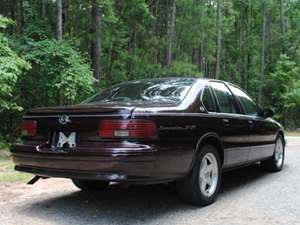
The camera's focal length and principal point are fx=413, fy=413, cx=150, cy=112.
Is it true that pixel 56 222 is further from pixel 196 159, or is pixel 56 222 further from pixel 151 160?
pixel 196 159

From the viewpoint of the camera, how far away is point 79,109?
4371 millimetres

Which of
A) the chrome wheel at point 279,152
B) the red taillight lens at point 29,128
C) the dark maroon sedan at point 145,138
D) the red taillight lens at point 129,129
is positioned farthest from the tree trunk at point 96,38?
the red taillight lens at point 129,129

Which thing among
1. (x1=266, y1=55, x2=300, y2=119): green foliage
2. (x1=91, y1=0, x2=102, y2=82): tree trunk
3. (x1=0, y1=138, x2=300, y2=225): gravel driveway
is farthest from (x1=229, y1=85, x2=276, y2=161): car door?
(x1=266, y1=55, x2=300, y2=119): green foliage

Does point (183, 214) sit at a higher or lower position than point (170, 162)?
lower

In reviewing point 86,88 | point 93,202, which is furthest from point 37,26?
point 93,202

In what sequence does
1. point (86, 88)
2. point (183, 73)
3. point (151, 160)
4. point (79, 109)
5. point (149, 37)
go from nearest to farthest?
point (151, 160) < point (79, 109) < point (86, 88) < point (183, 73) < point (149, 37)

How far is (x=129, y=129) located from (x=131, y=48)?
66.2 ft

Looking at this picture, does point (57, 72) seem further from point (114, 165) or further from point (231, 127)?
point (114, 165)

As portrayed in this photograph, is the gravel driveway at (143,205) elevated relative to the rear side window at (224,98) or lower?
lower

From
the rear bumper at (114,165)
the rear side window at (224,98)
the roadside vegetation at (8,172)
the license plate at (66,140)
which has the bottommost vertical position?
the roadside vegetation at (8,172)

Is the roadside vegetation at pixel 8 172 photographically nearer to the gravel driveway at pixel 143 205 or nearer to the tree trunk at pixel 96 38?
the gravel driveway at pixel 143 205

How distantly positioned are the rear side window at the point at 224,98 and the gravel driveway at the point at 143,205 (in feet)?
3.74

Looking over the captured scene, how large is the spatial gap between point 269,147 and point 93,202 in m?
3.28

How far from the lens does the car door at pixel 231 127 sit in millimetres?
5348
